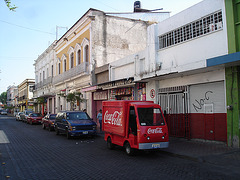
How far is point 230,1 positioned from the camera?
994 cm

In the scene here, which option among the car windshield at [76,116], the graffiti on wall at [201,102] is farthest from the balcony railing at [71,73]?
the graffiti on wall at [201,102]

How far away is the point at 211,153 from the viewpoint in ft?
28.9

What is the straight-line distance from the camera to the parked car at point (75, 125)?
14.0 meters

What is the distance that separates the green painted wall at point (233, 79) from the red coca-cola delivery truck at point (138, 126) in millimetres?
3039

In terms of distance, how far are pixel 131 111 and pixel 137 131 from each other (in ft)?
3.18

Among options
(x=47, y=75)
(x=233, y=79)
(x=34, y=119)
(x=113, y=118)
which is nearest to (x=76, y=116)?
(x=113, y=118)

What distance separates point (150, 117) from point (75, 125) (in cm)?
641

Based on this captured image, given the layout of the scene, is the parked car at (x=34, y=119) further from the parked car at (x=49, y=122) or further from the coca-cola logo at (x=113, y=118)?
the coca-cola logo at (x=113, y=118)

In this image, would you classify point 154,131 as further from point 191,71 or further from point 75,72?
point 75,72

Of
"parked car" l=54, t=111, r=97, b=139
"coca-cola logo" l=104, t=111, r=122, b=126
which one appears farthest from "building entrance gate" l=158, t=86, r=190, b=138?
"parked car" l=54, t=111, r=97, b=139

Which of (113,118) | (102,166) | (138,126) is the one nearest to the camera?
(102,166)

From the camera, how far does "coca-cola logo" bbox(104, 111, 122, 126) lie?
31.5 feet

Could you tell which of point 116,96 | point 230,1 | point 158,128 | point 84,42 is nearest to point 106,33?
point 84,42

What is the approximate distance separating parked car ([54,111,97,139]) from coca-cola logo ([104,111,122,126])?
3652 mm
